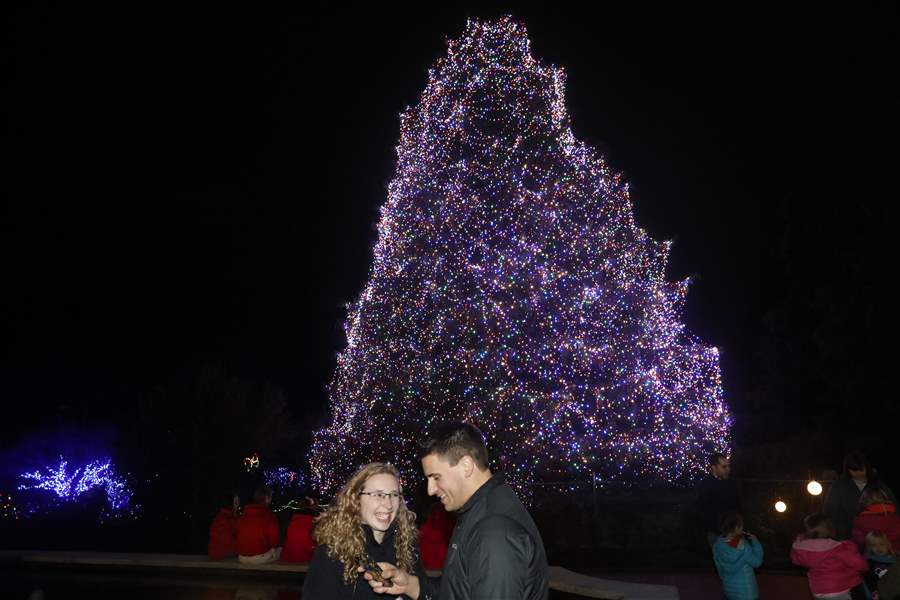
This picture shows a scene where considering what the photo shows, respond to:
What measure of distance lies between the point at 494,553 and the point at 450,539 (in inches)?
30.9

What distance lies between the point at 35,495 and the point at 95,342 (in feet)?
47.3

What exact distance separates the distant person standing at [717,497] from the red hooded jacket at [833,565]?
1.16 metres

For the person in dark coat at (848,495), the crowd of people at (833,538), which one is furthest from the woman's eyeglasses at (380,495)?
the person in dark coat at (848,495)

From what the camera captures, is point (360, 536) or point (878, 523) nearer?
point (360, 536)

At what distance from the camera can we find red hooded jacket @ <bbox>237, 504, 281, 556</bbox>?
10.5 m

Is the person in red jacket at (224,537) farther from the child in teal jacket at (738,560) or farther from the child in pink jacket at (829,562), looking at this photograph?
the child in pink jacket at (829,562)

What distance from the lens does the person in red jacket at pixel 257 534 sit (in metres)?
10.5

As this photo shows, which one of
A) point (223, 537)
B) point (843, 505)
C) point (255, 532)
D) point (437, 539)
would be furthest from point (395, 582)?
point (223, 537)

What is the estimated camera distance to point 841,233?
87.7 feet

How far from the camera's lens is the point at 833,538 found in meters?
7.21

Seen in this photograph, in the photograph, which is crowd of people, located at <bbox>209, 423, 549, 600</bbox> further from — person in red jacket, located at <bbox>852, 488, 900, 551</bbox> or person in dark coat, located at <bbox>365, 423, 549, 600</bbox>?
person in red jacket, located at <bbox>852, 488, 900, 551</bbox>

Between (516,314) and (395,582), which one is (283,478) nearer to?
(516,314)

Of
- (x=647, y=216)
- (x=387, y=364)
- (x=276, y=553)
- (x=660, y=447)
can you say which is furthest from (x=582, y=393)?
(x=647, y=216)

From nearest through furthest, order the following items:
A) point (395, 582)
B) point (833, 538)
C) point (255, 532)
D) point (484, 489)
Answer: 1. point (484, 489)
2. point (395, 582)
3. point (833, 538)
4. point (255, 532)
